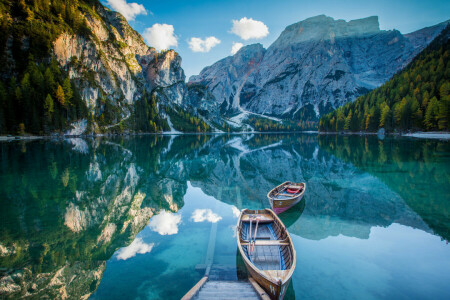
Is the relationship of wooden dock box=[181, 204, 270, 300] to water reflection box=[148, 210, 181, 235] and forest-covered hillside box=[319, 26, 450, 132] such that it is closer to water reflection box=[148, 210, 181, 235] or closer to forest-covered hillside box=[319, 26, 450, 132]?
water reflection box=[148, 210, 181, 235]

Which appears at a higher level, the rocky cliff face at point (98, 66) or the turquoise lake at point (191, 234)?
the rocky cliff face at point (98, 66)

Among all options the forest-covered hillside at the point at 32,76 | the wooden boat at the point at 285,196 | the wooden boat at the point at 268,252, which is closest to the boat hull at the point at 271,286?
the wooden boat at the point at 268,252

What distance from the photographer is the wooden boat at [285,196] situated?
1470 cm

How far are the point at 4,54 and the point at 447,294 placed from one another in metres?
123

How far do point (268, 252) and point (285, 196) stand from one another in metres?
8.88

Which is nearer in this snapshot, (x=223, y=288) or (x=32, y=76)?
(x=223, y=288)

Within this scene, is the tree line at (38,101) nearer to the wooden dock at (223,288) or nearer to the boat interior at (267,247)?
the boat interior at (267,247)

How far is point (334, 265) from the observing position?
9039 millimetres

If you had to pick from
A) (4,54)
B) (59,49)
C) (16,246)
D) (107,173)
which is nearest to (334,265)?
(16,246)

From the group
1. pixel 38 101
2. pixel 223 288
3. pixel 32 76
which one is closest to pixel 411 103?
pixel 223 288

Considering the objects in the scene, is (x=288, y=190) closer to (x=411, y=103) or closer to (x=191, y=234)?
(x=191, y=234)

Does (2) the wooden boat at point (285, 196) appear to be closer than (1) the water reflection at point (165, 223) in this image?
No

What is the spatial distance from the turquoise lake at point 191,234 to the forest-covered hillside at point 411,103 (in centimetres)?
7513

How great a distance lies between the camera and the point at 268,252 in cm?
851
